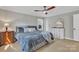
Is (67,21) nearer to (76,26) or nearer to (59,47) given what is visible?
(76,26)

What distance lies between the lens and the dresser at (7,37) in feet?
5.49

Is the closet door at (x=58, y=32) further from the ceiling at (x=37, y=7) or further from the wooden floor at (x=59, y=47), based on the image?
the ceiling at (x=37, y=7)

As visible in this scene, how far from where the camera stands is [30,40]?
5.43 feet

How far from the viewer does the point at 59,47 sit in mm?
1746

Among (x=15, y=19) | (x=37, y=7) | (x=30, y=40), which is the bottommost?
(x=30, y=40)

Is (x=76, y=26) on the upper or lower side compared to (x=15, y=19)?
lower

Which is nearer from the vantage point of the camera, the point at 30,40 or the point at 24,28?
the point at 30,40

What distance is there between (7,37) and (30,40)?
42 centimetres

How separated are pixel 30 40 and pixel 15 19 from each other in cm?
46

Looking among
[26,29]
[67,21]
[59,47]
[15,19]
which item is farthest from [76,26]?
[15,19]

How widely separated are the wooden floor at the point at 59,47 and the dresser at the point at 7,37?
89 millimetres

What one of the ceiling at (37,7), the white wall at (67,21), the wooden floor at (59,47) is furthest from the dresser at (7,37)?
the white wall at (67,21)

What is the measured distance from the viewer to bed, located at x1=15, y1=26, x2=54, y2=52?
1.66 meters
